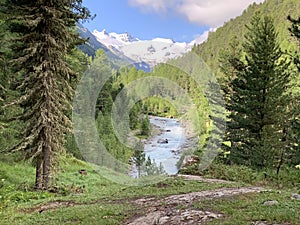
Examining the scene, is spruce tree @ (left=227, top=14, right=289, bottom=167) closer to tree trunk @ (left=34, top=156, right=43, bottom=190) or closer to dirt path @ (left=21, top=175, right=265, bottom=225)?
dirt path @ (left=21, top=175, right=265, bottom=225)

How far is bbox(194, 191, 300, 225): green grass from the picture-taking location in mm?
6391

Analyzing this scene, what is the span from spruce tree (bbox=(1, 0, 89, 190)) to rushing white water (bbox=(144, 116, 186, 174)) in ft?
44.4

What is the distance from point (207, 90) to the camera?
37156mm

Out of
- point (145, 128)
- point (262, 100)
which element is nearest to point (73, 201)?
point (262, 100)

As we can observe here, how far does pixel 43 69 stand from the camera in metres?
13.2

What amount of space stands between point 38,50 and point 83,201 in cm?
622

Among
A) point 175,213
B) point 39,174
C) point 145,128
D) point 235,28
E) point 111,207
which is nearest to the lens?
point 175,213

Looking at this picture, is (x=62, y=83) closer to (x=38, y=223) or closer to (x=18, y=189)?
(x=18, y=189)

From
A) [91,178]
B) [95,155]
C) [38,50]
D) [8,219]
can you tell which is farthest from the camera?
[95,155]

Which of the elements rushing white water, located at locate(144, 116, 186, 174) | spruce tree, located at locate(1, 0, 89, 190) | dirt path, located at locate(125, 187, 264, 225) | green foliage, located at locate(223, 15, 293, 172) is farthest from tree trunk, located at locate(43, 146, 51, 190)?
rushing white water, located at locate(144, 116, 186, 174)

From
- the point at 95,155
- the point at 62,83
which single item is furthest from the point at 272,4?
the point at 62,83

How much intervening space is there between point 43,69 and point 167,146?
25662 mm

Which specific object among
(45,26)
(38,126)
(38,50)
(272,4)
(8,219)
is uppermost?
(272,4)

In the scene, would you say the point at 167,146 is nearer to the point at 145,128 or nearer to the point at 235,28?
the point at 145,128
